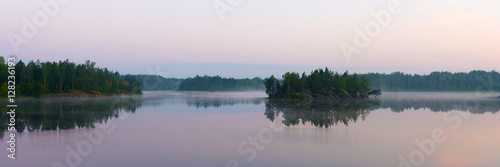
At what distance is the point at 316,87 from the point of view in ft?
370

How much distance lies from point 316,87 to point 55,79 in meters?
83.8

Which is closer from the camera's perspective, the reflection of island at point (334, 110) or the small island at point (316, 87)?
the reflection of island at point (334, 110)

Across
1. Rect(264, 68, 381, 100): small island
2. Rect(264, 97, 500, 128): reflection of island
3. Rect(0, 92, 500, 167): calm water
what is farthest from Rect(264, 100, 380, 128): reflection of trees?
Rect(264, 68, 381, 100): small island

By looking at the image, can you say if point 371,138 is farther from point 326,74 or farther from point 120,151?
point 326,74

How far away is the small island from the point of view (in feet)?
367

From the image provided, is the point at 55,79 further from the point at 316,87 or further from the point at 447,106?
the point at 447,106

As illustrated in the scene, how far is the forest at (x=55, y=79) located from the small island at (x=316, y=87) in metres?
64.7

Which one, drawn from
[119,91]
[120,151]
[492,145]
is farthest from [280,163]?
[119,91]

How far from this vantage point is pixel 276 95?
115 metres

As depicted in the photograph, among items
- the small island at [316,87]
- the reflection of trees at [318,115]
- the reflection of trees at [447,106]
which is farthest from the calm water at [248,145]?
the small island at [316,87]

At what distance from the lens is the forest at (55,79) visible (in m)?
105

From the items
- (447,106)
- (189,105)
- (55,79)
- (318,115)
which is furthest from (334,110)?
(55,79)

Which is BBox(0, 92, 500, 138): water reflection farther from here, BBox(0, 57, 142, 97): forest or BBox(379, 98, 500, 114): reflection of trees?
BBox(0, 57, 142, 97): forest

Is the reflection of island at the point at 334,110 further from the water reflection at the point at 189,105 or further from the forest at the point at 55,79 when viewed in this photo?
the forest at the point at 55,79
